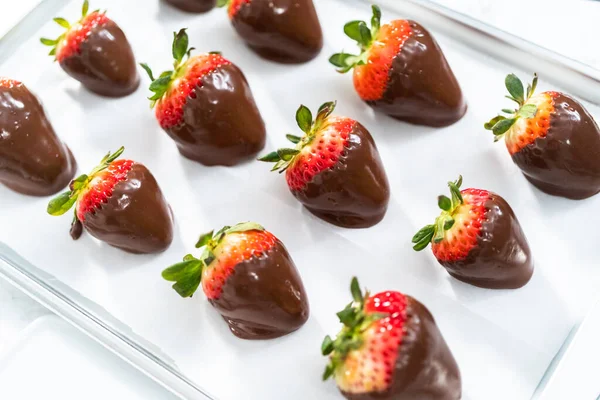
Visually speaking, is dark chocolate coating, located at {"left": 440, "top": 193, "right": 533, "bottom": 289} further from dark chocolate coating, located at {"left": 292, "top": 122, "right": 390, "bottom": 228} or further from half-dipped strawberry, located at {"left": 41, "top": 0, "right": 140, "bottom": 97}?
half-dipped strawberry, located at {"left": 41, "top": 0, "right": 140, "bottom": 97}

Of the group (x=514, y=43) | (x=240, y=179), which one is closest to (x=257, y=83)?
(x=240, y=179)

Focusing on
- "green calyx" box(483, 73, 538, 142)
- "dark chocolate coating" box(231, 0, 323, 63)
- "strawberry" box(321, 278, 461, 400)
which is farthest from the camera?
"dark chocolate coating" box(231, 0, 323, 63)

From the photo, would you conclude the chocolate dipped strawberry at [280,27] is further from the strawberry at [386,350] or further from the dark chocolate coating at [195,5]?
the strawberry at [386,350]

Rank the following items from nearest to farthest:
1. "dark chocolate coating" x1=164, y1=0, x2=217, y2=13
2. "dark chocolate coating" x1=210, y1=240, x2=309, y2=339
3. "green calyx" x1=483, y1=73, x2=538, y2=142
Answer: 1. "dark chocolate coating" x1=210, y1=240, x2=309, y2=339
2. "green calyx" x1=483, y1=73, x2=538, y2=142
3. "dark chocolate coating" x1=164, y1=0, x2=217, y2=13

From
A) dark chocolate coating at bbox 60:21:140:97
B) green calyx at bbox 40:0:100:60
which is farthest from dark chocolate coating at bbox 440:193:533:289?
green calyx at bbox 40:0:100:60

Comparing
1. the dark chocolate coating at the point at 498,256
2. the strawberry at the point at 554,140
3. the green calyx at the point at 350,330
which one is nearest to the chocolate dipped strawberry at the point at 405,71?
the strawberry at the point at 554,140

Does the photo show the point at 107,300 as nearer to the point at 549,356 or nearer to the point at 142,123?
the point at 142,123
